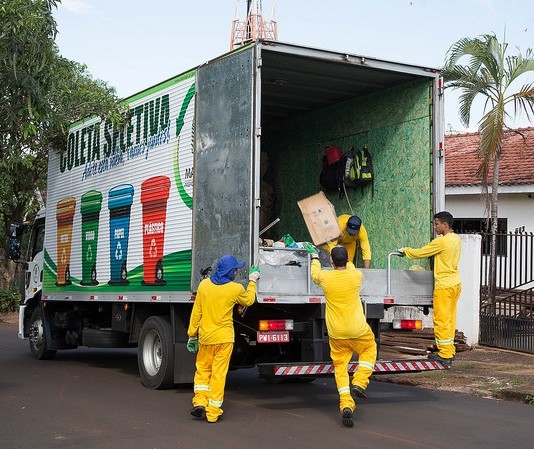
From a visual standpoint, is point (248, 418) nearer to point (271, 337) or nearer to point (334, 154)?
point (271, 337)

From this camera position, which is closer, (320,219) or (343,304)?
(343,304)

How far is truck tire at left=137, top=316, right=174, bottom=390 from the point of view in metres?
10.2

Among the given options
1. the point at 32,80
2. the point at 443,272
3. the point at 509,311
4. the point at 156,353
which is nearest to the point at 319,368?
the point at 443,272

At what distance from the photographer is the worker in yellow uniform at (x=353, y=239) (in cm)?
1056

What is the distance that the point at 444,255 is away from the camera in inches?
377

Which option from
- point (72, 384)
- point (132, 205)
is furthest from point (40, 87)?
point (72, 384)

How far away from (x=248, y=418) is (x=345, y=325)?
4.43 ft

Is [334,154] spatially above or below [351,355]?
above

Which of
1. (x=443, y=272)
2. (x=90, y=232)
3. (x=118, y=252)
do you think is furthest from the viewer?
(x=90, y=232)

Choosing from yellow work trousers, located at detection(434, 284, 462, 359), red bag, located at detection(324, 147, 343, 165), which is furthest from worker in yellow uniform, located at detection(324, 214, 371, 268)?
yellow work trousers, located at detection(434, 284, 462, 359)

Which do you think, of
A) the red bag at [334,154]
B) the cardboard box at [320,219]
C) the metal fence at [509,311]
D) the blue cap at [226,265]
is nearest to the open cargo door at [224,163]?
the blue cap at [226,265]

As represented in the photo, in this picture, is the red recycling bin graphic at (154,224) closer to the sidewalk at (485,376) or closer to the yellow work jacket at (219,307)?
the yellow work jacket at (219,307)

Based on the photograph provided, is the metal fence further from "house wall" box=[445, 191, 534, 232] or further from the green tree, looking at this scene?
the green tree

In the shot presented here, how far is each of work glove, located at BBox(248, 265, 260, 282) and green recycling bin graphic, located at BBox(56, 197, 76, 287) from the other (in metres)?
5.23
